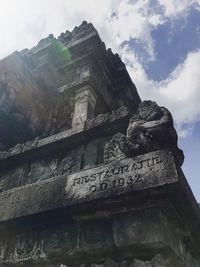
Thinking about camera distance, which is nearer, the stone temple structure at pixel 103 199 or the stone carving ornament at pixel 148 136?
the stone temple structure at pixel 103 199

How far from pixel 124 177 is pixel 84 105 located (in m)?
2.61

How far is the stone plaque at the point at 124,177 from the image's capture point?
254 cm

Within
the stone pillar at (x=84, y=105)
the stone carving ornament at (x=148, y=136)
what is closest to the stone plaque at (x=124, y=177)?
the stone carving ornament at (x=148, y=136)

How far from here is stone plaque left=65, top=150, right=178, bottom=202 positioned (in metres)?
2.54

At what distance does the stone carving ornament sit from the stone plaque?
0.13 meters

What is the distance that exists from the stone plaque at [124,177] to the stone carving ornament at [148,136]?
131mm

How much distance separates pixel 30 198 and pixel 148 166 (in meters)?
1.34

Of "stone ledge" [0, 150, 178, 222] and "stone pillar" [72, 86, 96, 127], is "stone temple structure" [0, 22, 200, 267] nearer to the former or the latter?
"stone ledge" [0, 150, 178, 222]

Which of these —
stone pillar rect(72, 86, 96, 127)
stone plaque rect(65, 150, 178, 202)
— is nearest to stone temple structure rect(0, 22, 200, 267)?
stone plaque rect(65, 150, 178, 202)

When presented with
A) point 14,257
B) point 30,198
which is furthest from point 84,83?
point 14,257

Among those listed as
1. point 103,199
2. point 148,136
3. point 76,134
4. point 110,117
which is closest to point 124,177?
point 103,199

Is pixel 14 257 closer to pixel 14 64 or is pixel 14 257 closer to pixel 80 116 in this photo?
pixel 80 116

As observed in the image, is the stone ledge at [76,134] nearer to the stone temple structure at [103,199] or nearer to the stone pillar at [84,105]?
the stone temple structure at [103,199]

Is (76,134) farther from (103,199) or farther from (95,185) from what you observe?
(103,199)
